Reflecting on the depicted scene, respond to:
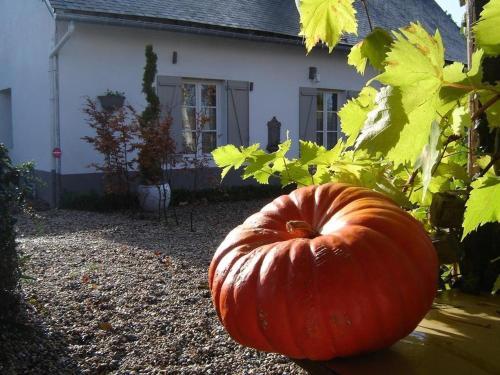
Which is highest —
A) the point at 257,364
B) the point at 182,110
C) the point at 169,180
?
the point at 182,110

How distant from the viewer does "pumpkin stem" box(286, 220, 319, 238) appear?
1.16m

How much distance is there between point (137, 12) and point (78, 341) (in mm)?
7851

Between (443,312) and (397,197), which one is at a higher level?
(397,197)

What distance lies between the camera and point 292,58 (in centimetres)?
1269

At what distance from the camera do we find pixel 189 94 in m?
11.5

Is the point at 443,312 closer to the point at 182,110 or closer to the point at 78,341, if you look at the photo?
the point at 78,341

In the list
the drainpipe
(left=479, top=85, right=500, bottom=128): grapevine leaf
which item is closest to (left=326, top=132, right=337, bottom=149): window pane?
the drainpipe

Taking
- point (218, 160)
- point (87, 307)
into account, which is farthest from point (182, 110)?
point (218, 160)

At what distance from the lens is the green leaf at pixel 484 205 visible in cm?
82

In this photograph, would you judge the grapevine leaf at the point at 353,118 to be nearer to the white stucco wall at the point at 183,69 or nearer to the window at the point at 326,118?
the white stucco wall at the point at 183,69

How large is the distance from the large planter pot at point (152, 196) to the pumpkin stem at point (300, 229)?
8396mm

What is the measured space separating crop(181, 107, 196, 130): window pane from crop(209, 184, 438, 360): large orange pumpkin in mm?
10360

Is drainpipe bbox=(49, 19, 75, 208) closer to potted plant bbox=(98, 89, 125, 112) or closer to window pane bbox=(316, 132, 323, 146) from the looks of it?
potted plant bbox=(98, 89, 125, 112)

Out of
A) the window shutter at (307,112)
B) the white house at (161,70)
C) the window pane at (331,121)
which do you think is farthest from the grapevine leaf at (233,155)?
the window pane at (331,121)
